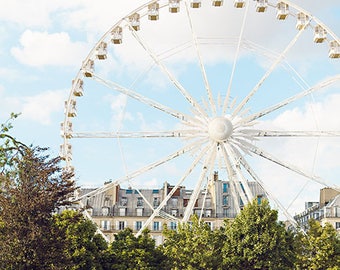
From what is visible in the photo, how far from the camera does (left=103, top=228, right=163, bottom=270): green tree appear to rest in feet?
120

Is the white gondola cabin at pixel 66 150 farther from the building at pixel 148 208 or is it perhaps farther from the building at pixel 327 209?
the building at pixel 327 209

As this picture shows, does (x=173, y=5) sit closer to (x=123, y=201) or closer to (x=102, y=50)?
(x=102, y=50)

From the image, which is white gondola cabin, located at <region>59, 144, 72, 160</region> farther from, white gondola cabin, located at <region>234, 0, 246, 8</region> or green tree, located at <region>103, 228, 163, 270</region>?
white gondola cabin, located at <region>234, 0, 246, 8</region>

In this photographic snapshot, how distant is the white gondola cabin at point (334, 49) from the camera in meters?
38.9

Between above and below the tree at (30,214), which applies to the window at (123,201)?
above

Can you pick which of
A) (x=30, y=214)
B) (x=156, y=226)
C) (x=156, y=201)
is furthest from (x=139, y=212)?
(x=30, y=214)

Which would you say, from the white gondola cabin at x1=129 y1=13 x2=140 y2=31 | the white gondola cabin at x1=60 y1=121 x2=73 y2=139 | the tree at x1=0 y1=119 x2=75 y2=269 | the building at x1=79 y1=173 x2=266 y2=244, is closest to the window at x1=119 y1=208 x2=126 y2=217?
the building at x1=79 y1=173 x2=266 y2=244

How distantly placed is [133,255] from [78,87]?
9861 millimetres

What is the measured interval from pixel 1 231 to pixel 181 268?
12.0m

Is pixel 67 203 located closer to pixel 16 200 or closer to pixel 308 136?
pixel 16 200

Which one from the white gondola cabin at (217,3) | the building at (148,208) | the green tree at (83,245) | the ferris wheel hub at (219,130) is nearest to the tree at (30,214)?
the green tree at (83,245)

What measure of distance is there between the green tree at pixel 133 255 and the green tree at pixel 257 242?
3.92m

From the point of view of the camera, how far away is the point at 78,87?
132 ft

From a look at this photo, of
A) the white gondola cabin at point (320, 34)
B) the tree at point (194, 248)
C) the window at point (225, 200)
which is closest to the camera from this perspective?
the tree at point (194, 248)
